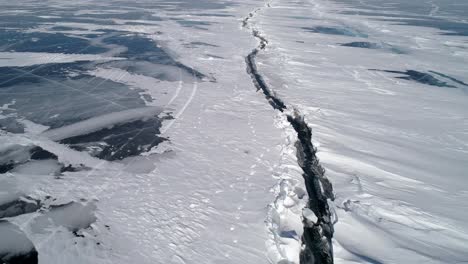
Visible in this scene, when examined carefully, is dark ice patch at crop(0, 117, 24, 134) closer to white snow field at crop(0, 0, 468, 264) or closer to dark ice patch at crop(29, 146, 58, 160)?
white snow field at crop(0, 0, 468, 264)

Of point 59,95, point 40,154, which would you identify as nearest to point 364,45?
point 59,95

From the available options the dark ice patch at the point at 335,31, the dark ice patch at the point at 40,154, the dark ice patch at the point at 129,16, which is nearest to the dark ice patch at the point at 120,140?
the dark ice patch at the point at 40,154

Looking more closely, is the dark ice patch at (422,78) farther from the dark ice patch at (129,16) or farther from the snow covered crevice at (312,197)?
the dark ice patch at (129,16)

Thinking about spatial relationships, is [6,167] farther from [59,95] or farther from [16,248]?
[59,95]

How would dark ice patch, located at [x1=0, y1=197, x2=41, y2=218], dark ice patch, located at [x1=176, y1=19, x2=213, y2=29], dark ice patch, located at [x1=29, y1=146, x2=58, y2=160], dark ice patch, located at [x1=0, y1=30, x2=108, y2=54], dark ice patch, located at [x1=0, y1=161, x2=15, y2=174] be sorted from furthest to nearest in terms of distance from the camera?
dark ice patch, located at [x1=176, y1=19, x2=213, y2=29] → dark ice patch, located at [x1=0, y1=30, x2=108, y2=54] → dark ice patch, located at [x1=29, y1=146, x2=58, y2=160] → dark ice patch, located at [x1=0, y1=161, x2=15, y2=174] → dark ice patch, located at [x1=0, y1=197, x2=41, y2=218]

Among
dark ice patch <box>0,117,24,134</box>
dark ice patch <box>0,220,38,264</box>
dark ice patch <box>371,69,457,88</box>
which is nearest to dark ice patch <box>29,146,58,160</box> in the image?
dark ice patch <box>0,117,24,134</box>

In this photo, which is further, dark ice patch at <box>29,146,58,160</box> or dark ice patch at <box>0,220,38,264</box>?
dark ice patch at <box>29,146,58,160</box>
